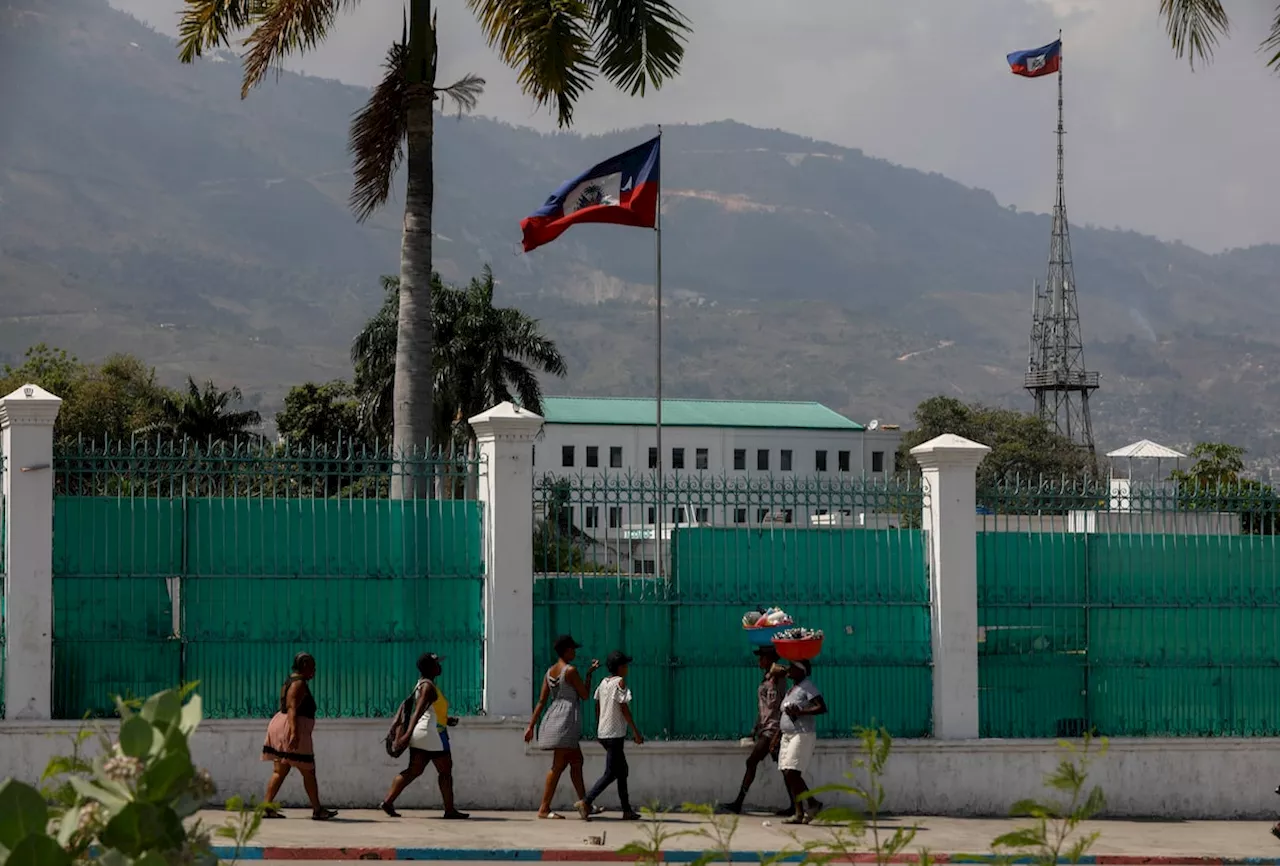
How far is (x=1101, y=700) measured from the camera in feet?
49.7

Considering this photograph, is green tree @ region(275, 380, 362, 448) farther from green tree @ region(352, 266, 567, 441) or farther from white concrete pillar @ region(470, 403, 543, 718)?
white concrete pillar @ region(470, 403, 543, 718)

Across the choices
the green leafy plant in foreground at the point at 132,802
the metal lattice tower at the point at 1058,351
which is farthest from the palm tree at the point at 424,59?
the metal lattice tower at the point at 1058,351

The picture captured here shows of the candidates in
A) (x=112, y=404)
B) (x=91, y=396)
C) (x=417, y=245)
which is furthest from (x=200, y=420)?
(x=417, y=245)

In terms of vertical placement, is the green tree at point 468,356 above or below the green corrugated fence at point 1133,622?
→ above

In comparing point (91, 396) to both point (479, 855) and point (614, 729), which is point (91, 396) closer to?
point (614, 729)

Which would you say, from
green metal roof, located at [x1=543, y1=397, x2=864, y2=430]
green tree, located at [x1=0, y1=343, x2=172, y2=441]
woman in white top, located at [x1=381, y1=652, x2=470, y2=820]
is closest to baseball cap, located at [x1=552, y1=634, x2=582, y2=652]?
woman in white top, located at [x1=381, y1=652, x2=470, y2=820]

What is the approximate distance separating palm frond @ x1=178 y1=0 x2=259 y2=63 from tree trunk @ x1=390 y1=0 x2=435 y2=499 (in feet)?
5.54

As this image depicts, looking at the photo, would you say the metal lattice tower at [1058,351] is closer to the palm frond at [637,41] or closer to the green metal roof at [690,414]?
the green metal roof at [690,414]

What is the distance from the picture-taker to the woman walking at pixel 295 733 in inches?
513

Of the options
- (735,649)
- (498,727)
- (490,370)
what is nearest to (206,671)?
(498,727)

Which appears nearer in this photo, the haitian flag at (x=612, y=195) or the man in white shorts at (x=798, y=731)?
the man in white shorts at (x=798, y=731)

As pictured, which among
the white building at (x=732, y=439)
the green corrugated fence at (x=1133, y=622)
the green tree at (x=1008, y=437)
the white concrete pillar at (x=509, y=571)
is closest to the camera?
the white concrete pillar at (x=509, y=571)

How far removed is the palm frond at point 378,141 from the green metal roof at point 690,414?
112 m

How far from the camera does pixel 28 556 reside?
13438mm
